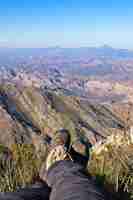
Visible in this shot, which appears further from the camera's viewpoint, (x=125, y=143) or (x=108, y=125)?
(x=108, y=125)

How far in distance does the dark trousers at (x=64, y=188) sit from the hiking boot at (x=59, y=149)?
0.77 metres

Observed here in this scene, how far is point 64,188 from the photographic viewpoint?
7.86 meters

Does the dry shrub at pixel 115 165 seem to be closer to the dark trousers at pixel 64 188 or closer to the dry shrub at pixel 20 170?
the dark trousers at pixel 64 188

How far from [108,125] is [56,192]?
189 metres

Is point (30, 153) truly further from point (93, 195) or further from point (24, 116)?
point (24, 116)

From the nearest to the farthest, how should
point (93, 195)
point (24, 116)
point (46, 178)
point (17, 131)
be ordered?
1. point (93, 195)
2. point (46, 178)
3. point (17, 131)
4. point (24, 116)

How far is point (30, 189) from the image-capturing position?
9109 mm

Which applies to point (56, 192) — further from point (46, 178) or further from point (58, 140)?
point (58, 140)

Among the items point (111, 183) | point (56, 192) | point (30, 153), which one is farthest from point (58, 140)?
point (56, 192)

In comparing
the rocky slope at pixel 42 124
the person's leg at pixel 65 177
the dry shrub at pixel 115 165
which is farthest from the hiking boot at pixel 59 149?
the rocky slope at pixel 42 124

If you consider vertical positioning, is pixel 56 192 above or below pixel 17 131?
above

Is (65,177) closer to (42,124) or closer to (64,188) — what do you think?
(64,188)

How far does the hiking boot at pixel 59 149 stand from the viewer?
11148 millimetres

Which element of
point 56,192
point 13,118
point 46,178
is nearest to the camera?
point 56,192
